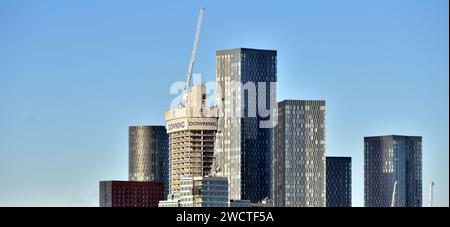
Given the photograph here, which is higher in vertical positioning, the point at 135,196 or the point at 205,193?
the point at 205,193

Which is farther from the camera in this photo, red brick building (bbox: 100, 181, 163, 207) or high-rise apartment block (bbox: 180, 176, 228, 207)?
high-rise apartment block (bbox: 180, 176, 228, 207)

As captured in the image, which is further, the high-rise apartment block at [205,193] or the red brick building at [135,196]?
the high-rise apartment block at [205,193]
